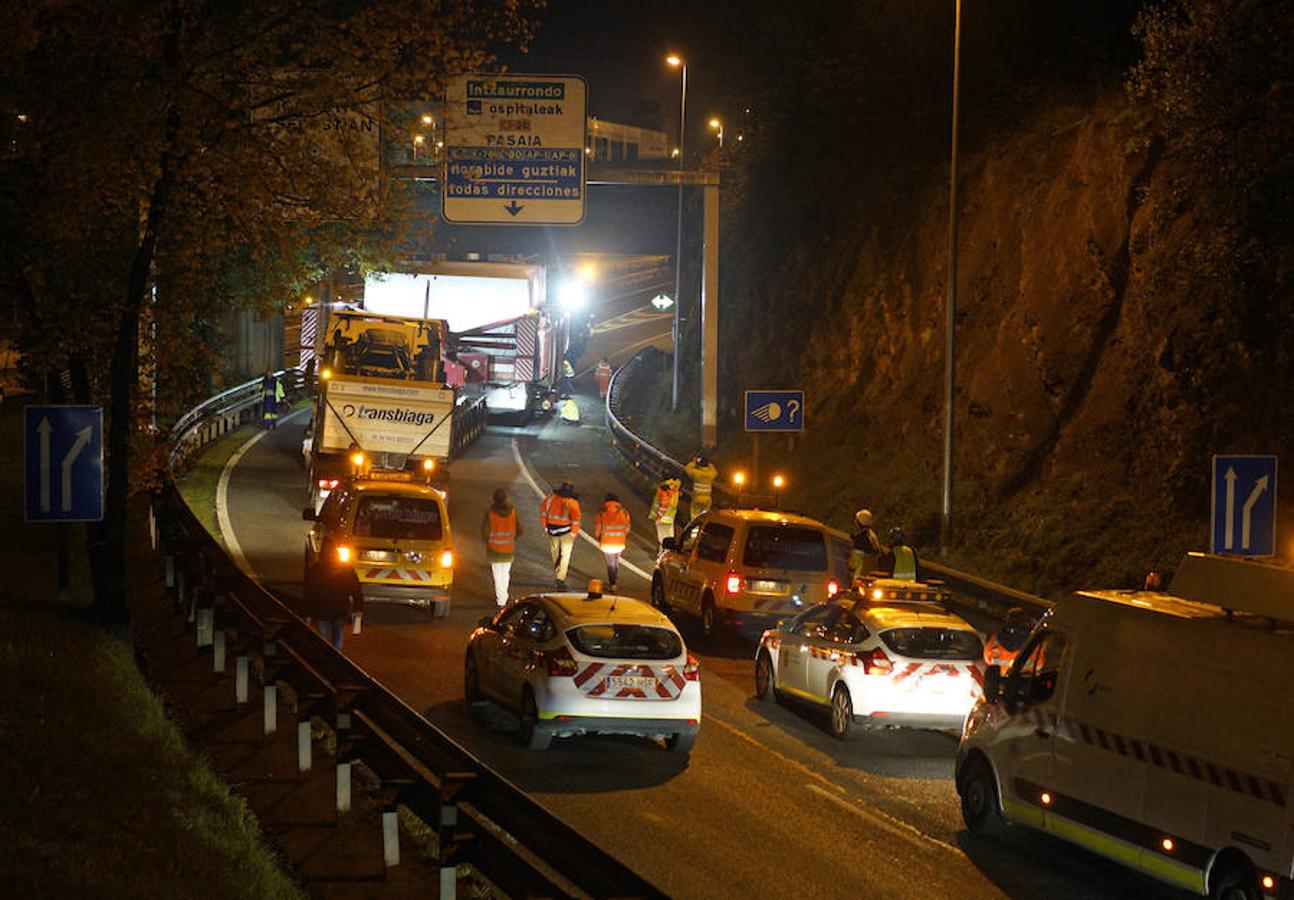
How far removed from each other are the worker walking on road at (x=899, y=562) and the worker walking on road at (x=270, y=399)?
2927 cm

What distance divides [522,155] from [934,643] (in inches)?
785

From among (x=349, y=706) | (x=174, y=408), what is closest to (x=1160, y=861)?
(x=349, y=706)

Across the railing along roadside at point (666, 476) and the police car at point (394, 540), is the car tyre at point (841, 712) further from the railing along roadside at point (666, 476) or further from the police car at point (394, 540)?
the police car at point (394, 540)

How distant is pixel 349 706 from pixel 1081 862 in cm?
576

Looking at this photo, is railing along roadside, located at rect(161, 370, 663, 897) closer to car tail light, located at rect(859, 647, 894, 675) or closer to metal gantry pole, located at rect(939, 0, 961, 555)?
car tail light, located at rect(859, 647, 894, 675)

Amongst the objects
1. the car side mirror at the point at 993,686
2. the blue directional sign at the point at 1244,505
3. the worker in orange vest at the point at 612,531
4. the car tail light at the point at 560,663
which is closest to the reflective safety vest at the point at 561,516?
the worker in orange vest at the point at 612,531

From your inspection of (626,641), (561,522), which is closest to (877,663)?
(626,641)

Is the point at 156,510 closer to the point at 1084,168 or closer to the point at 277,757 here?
the point at 277,757

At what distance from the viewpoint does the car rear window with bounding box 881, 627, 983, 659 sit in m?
16.5

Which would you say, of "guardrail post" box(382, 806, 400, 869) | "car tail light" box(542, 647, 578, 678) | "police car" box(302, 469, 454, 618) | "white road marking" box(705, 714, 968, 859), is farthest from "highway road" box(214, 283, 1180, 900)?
"guardrail post" box(382, 806, 400, 869)

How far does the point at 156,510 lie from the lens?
24406 mm

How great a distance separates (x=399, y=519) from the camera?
73.2ft

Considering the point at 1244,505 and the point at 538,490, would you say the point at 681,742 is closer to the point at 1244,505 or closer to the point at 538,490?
the point at 1244,505

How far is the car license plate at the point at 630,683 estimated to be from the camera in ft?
49.2
